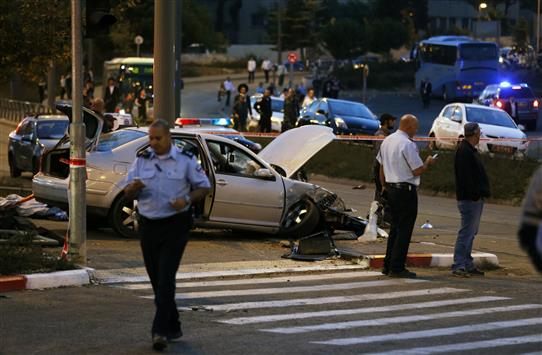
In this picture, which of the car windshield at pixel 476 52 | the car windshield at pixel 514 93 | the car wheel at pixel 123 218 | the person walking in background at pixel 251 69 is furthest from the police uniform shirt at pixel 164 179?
the person walking in background at pixel 251 69

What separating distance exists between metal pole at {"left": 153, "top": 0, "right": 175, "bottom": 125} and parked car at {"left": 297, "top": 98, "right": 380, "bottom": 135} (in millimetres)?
13844

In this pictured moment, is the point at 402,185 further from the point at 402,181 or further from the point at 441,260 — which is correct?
the point at 441,260

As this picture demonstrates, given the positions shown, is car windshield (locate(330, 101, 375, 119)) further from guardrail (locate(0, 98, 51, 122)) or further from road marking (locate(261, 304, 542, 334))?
road marking (locate(261, 304, 542, 334))

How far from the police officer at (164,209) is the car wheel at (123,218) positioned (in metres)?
6.75

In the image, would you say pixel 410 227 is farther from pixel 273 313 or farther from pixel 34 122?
pixel 34 122

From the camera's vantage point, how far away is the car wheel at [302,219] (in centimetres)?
1677

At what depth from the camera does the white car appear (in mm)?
30625

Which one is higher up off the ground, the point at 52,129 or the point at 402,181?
the point at 402,181

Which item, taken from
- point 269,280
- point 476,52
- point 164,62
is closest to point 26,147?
point 164,62

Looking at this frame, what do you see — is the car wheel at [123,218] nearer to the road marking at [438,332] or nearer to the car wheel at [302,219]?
the car wheel at [302,219]

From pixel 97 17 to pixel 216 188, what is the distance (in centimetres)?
344

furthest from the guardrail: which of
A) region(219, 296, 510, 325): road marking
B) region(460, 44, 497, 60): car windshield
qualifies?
region(219, 296, 510, 325): road marking

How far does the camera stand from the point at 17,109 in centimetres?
4928

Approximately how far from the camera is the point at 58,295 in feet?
39.2
